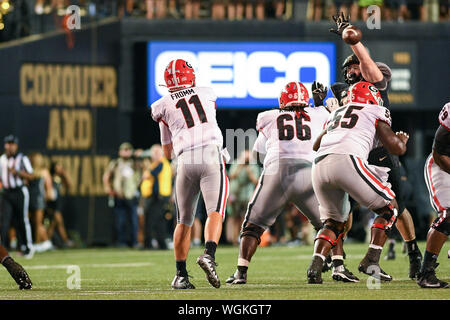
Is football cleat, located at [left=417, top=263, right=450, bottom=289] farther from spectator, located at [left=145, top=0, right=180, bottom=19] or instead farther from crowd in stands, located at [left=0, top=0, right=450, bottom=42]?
spectator, located at [left=145, top=0, right=180, bottom=19]

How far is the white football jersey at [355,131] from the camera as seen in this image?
28.2 feet

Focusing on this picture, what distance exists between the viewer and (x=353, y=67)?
390 inches

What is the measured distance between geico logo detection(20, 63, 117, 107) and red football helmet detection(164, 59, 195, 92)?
10.4 m

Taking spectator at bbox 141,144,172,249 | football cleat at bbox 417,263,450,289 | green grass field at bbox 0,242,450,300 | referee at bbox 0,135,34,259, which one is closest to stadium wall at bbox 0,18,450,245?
spectator at bbox 141,144,172,249

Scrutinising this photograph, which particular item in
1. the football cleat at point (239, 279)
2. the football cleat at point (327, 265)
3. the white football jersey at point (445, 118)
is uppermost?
the white football jersey at point (445, 118)

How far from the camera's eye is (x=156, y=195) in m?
17.7

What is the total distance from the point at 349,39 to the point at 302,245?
10467 millimetres

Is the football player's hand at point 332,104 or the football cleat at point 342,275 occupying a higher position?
the football player's hand at point 332,104

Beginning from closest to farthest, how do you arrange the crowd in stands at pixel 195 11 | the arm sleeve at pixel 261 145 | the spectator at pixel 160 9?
the arm sleeve at pixel 261 145 < the crowd in stands at pixel 195 11 < the spectator at pixel 160 9

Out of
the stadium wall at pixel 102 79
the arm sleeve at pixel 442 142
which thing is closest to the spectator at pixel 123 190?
the stadium wall at pixel 102 79

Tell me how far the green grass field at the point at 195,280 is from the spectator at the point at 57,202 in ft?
9.03

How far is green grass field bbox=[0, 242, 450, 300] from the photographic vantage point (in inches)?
313

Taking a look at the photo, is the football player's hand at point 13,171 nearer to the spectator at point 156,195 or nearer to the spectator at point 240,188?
the spectator at point 156,195
